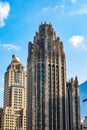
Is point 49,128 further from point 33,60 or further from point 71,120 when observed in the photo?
point 33,60

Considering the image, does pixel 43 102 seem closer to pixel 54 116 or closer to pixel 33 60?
pixel 54 116

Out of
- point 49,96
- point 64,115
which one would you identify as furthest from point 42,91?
point 64,115

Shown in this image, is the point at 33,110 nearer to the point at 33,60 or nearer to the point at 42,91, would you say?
the point at 42,91

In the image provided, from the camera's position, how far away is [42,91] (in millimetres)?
191625

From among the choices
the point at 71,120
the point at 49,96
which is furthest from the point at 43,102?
the point at 71,120

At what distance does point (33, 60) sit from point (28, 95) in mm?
17601

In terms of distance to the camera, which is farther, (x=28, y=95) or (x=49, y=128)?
(x=28, y=95)

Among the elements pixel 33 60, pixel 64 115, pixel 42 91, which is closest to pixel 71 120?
pixel 64 115

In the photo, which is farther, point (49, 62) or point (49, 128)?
point (49, 62)

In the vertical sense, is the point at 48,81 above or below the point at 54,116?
above

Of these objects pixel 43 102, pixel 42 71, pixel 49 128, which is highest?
pixel 42 71

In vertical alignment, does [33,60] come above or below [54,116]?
above

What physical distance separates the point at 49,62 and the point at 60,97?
60.6ft

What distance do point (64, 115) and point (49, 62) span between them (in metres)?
27.2
